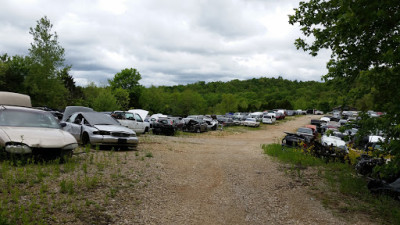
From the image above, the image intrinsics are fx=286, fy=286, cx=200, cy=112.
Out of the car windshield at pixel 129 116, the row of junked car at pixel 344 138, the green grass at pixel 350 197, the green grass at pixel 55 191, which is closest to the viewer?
the green grass at pixel 55 191

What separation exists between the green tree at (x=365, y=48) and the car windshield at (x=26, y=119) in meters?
7.49

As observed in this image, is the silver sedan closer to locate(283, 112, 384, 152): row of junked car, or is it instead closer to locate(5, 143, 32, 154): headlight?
locate(5, 143, 32, 154): headlight

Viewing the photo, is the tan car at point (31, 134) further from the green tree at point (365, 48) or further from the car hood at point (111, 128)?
the green tree at point (365, 48)

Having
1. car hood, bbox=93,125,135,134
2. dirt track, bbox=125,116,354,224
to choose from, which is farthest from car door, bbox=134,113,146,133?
dirt track, bbox=125,116,354,224

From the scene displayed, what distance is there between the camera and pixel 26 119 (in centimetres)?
794

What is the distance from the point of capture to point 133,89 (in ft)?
250

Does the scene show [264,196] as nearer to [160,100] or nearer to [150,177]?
[150,177]

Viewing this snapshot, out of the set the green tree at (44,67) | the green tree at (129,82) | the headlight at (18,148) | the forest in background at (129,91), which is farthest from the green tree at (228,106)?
the headlight at (18,148)

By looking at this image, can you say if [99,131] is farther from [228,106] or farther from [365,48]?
[228,106]

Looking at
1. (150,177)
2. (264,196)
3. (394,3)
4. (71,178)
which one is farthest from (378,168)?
(71,178)

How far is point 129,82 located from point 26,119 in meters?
70.6

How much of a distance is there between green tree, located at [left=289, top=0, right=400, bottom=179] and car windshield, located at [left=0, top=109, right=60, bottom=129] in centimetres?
749

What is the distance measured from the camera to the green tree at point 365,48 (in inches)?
195

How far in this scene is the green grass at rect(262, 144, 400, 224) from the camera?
606 cm
